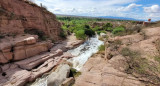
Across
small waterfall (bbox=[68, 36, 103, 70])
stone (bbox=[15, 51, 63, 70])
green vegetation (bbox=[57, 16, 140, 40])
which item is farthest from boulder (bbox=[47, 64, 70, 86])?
green vegetation (bbox=[57, 16, 140, 40])

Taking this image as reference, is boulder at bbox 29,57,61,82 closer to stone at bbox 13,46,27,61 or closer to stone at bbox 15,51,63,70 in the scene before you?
stone at bbox 15,51,63,70

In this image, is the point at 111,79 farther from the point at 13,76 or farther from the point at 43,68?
the point at 13,76

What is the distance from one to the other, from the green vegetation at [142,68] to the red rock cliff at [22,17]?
46.8 feet

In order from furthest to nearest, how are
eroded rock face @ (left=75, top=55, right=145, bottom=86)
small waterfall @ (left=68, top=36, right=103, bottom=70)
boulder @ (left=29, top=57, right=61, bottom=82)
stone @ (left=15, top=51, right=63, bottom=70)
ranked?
small waterfall @ (left=68, top=36, right=103, bottom=70) < stone @ (left=15, top=51, right=63, bottom=70) < boulder @ (left=29, top=57, right=61, bottom=82) < eroded rock face @ (left=75, top=55, right=145, bottom=86)

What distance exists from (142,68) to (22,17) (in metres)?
16.9

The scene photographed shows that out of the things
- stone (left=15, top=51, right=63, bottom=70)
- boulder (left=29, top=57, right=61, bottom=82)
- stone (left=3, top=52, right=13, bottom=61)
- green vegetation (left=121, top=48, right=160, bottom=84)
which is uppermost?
green vegetation (left=121, top=48, right=160, bottom=84)

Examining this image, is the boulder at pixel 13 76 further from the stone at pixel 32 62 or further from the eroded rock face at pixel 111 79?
the eroded rock face at pixel 111 79

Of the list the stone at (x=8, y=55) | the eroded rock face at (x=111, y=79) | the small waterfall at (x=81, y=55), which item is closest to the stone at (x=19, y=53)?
the stone at (x=8, y=55)

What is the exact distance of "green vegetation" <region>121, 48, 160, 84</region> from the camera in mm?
4317

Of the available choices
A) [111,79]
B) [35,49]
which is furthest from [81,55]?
[111,79]

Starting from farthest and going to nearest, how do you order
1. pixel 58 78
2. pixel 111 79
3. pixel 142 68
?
pixel 58 78
pixel 111 79
pixel 142 68

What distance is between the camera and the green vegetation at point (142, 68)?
4317 mm

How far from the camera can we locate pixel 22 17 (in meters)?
14.1

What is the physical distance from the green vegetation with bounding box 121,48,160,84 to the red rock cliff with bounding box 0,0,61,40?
14.3m
